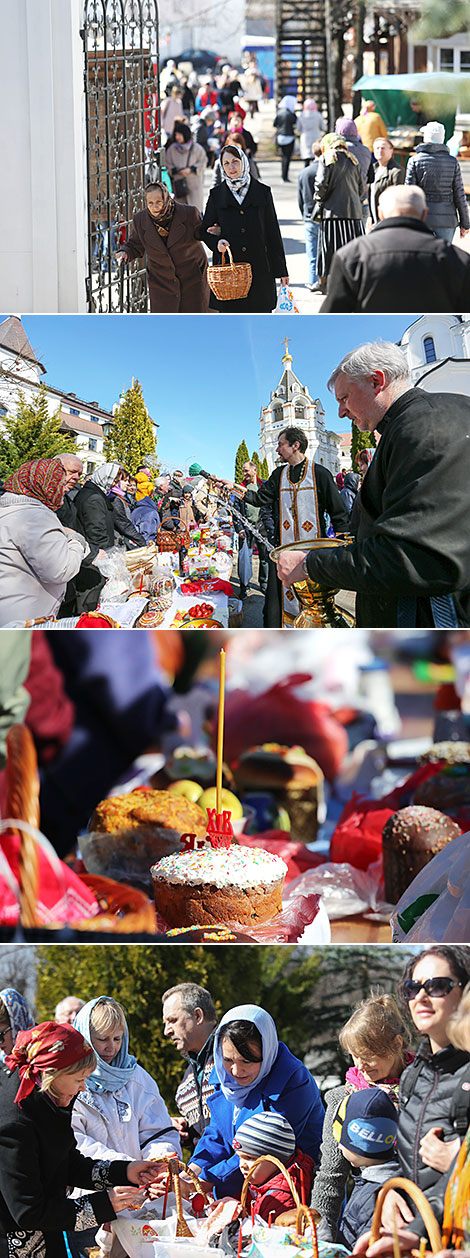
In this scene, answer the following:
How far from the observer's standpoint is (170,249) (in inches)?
210

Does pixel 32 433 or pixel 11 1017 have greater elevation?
pixel 32 433

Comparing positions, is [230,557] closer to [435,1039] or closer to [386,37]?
[435,1039]

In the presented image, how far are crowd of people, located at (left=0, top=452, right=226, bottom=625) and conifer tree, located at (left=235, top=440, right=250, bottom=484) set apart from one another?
0.12 meters

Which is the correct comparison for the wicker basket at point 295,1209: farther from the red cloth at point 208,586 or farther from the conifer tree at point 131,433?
the conifer tree at point 131,433

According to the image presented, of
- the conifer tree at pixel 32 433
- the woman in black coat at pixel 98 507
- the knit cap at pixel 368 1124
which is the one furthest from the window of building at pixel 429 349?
the knit cap at pixel 368 1124

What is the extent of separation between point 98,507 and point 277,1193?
93.9 inches

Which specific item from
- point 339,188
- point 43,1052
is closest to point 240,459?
point 43,1052

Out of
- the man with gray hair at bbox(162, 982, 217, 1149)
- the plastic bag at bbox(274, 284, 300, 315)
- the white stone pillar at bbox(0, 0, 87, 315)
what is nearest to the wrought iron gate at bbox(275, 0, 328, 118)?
the white stone pillar at bbox(0, 0, 87, 315)

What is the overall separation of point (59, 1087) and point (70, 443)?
2.37m

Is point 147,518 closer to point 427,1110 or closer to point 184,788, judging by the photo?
point 184,788

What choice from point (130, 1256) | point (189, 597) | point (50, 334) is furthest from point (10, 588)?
point (130, 1256)

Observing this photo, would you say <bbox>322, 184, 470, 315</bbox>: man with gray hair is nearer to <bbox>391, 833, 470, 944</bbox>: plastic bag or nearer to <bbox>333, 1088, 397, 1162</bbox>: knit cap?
<bbox>391, 833, 470, 944</bbox>: plastic bag

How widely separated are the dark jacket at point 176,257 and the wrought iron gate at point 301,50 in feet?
57.5

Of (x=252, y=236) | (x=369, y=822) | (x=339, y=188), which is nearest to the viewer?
(x=369, y=822)
